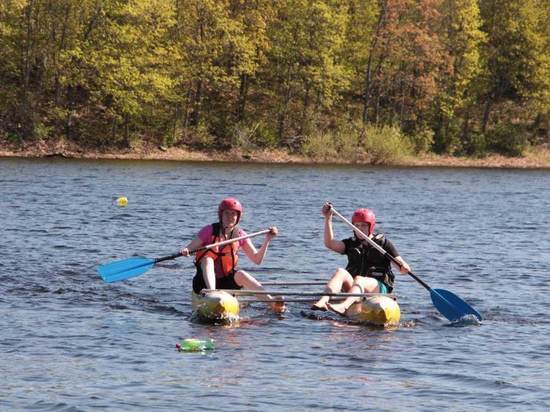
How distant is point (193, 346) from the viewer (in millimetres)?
14031

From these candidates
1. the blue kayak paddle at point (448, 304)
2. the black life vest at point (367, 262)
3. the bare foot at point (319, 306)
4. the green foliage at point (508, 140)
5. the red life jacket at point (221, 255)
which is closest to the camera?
the bare foot at point (319, 306)

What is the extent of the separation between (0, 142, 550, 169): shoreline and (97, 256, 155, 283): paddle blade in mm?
45939

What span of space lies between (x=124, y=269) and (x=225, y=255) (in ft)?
7.04

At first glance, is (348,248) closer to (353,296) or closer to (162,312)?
(353,296)

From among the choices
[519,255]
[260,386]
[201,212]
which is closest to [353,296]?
[260,386]

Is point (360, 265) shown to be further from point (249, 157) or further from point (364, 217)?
point (249, 157)

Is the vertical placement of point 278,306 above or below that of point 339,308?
below

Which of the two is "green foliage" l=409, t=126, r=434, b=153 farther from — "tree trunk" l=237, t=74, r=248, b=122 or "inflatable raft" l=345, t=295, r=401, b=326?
"inflatable raft" l=345, t=295, r=401, b=326

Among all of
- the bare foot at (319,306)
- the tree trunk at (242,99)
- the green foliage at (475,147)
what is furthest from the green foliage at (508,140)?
the bare foot at (319,306)

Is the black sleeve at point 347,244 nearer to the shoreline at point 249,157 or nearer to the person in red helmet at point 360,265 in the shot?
the person in red helmet at point 360,265

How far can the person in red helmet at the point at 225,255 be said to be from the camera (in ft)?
54.0

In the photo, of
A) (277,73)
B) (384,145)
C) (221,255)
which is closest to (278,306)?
(221,255)

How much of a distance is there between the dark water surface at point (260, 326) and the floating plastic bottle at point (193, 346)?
16 cm

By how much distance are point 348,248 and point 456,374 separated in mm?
4282
